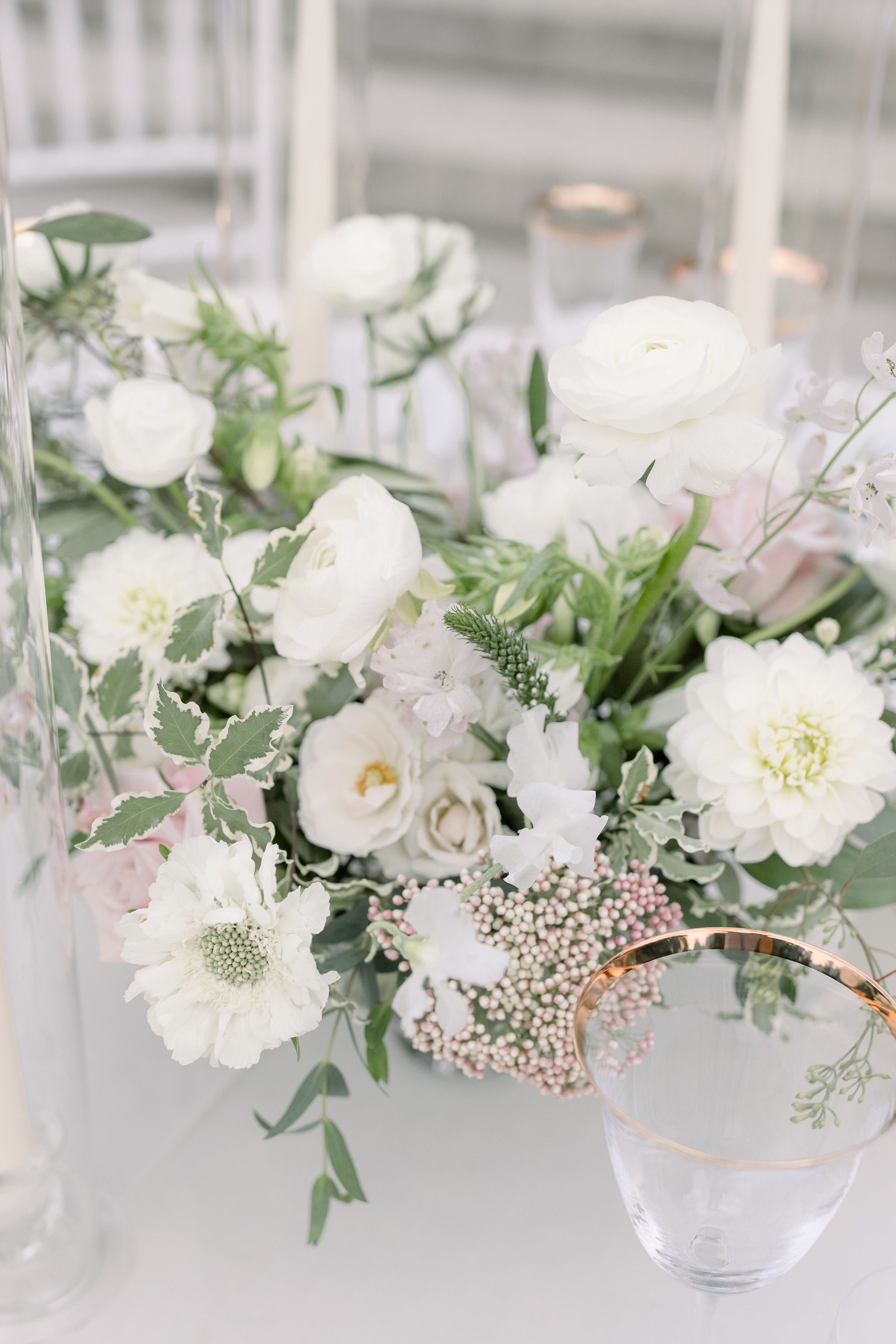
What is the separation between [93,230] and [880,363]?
37cm

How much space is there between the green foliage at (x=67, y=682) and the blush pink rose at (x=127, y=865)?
38 millimetres

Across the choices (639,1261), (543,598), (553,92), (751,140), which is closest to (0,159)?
(543,598)

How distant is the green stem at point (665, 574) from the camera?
365mm

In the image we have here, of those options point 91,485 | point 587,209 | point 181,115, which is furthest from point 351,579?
point 181,115

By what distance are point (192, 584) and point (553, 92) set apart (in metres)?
2.03

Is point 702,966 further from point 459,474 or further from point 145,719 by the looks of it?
point 459,474

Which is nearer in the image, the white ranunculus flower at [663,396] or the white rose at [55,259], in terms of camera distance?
the white ranunculus flower at [663,396]

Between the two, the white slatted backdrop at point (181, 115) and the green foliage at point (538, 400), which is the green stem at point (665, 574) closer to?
the green foliage at point (538, 400)

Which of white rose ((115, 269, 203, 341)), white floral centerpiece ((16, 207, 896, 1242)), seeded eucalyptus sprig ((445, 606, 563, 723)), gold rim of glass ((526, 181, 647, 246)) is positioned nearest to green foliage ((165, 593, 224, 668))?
white floral centerpiece ((16, 207, 896, 1242))

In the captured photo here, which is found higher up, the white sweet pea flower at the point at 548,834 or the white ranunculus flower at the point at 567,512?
the white ranunculus flower at the point at 567,512

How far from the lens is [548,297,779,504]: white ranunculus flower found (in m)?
0.31

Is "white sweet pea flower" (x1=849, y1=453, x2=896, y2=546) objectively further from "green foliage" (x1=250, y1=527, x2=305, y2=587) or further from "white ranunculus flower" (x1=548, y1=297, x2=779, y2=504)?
"green foliage" (x1=250, y1=527, x2=305, y2=587)

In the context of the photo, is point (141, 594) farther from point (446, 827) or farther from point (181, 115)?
point (181, 115)

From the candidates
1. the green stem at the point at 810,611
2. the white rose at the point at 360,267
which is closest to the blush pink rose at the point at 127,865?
the green stem at the point at 810,611
